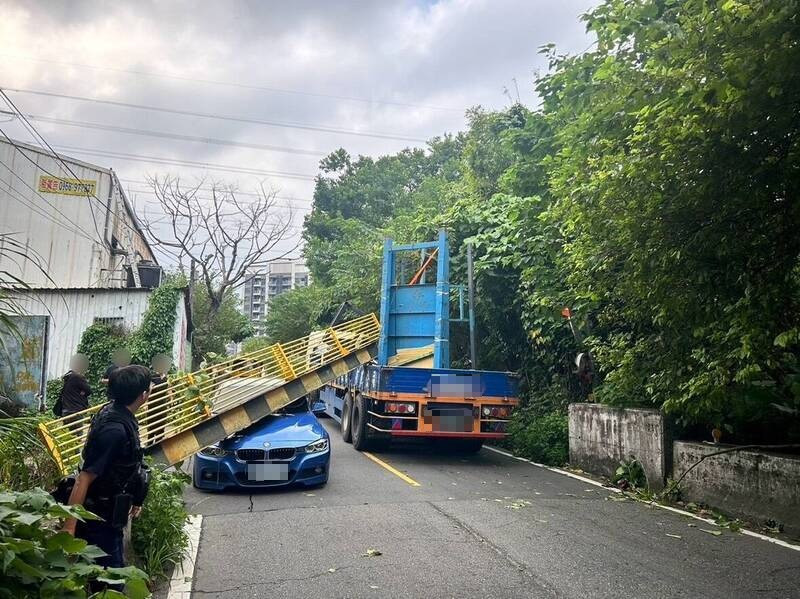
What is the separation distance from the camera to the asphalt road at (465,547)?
4379mm

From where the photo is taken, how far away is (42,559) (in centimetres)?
205

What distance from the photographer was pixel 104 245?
19.4m

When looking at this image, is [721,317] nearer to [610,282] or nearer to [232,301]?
[610,282]

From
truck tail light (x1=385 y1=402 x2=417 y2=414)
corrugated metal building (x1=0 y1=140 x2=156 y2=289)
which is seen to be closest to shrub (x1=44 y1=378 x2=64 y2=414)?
corrugated metal building (x1=0 y1=140 x2=156 y2=289)

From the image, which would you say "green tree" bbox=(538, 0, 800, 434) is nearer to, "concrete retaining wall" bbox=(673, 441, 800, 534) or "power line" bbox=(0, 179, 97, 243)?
"concrete retaining wall" bbox=(673, 441, 800, 534)

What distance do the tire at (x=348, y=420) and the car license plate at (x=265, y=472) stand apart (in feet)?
15.3

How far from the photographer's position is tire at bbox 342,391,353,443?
12078 mm

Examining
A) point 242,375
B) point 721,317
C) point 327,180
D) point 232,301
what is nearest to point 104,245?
point 242,375

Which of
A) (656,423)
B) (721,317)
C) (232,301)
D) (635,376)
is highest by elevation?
(232,301)

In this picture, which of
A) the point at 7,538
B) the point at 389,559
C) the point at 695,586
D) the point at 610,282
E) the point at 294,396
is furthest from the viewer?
the point at 294,396

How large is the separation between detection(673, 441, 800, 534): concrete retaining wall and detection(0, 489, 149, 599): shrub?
20.4ft

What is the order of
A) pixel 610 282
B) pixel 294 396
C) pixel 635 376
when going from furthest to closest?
pixel 294 396 → pixel 635 376 → pixel 610 282

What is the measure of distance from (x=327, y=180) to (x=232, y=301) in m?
12.4

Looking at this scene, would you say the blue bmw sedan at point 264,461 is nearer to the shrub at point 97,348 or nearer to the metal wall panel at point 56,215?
the shrub at point 97,348
